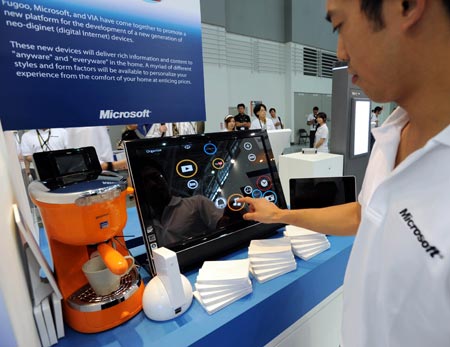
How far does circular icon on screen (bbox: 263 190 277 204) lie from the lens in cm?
104

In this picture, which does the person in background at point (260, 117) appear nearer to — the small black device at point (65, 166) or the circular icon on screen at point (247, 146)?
the circular icon on screen at point (247, 146)

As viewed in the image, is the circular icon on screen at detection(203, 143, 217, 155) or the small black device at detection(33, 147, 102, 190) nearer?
the small black device at detection(33, 147, 102, 190)

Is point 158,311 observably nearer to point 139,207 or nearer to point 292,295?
point 139,207

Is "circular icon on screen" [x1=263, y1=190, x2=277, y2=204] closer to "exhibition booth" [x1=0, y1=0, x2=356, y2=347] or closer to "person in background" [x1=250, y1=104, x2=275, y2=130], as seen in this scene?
"exhibition booth" [x1=0, y1=0, x2=356, y2=347]

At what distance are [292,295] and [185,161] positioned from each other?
1.76ft

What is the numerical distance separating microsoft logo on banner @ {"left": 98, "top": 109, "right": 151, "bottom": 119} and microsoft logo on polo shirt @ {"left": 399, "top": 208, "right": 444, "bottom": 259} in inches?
32.1

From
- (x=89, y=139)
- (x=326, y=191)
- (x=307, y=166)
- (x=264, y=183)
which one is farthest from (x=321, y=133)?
(x=264, y=183)

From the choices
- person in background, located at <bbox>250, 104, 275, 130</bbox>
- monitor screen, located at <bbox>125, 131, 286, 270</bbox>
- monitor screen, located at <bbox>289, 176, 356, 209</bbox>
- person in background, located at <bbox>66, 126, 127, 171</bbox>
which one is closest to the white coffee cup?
monitor screen, located at <bbox>125, 131, 286, 270</bbox>

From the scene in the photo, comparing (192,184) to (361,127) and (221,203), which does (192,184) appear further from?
(361,127)

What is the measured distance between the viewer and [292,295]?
79cm

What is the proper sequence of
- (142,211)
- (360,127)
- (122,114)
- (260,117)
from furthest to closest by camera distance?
(260,117) < (360,127) < (122,114) < (142,211)

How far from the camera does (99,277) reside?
0.65 m

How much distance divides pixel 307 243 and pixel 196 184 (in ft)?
1.45

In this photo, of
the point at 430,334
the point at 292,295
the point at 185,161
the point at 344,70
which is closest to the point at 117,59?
the point at 185,161
